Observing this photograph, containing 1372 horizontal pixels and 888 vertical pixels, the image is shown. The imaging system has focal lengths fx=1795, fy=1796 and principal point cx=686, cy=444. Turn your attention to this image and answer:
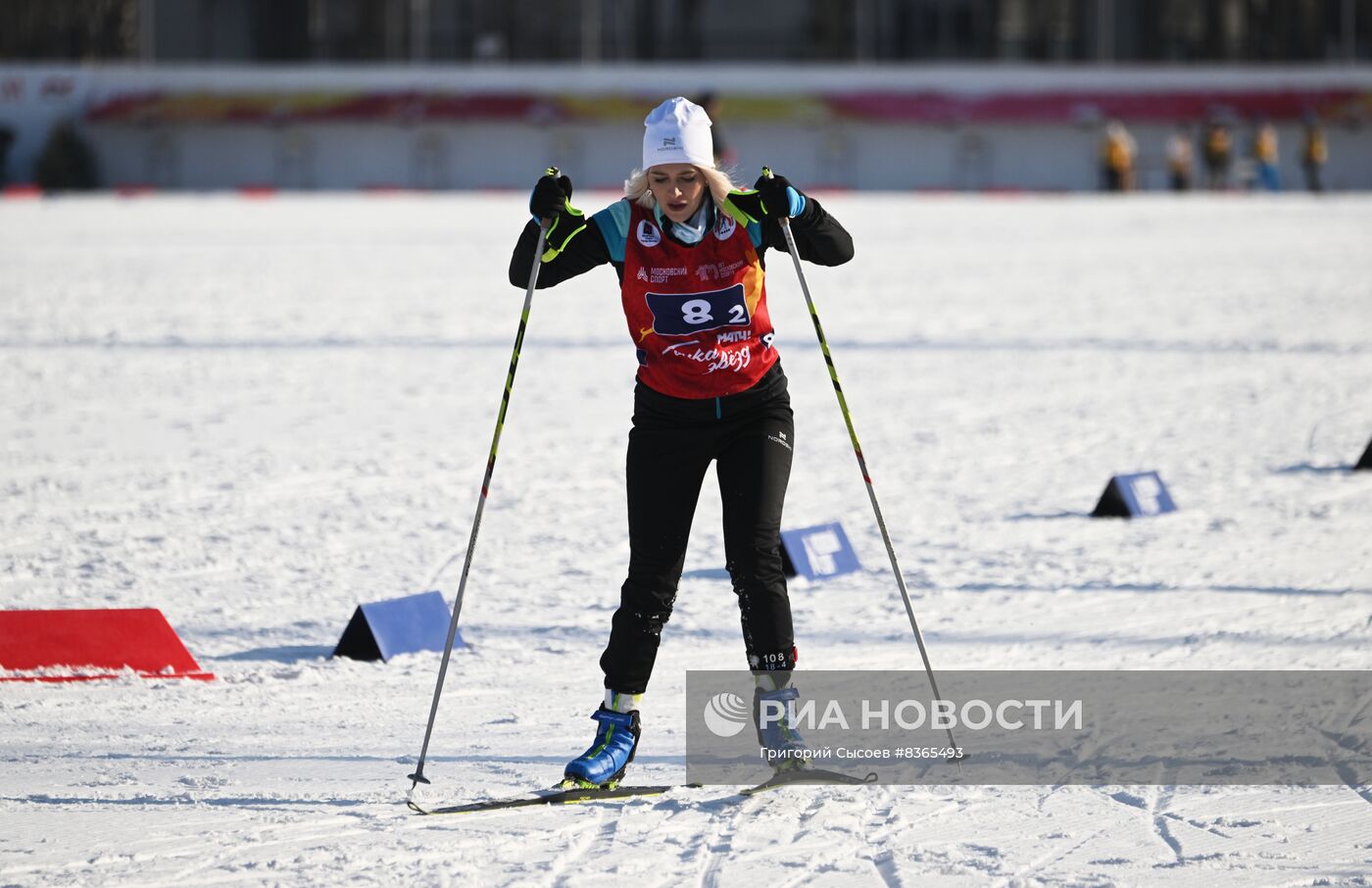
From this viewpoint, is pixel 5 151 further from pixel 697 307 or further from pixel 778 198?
pixel 778 198

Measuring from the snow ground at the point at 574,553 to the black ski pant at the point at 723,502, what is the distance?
383mm

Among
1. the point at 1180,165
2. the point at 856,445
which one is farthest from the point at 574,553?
the point at 1180,165

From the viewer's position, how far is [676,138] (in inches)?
165

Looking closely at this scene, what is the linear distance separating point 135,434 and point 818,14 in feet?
118

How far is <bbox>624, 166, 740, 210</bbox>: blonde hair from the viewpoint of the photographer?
4.24 meters

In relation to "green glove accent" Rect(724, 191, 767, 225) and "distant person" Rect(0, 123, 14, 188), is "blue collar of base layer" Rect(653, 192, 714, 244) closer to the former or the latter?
"green glove accent" Rect(724, 191, 767, 225)

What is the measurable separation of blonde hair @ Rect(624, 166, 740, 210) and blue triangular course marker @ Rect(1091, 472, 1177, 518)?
13.1 feet

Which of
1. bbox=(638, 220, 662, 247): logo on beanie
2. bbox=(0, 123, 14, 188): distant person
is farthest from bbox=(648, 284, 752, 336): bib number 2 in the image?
bbox=(0, 123, 14, 188): distant person

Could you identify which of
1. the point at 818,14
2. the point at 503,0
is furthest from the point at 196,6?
the point at 818,14

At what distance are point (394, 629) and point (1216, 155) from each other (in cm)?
3326

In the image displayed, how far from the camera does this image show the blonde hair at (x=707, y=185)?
424 cm

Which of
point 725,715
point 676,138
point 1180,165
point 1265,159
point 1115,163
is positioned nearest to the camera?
point 676,138

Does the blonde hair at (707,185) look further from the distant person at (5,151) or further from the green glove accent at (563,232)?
the distant person at (5,151)

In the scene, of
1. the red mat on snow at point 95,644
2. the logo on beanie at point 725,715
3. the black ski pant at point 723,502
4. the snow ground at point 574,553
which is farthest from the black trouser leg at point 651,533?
the red mat on snow at point 95,644
